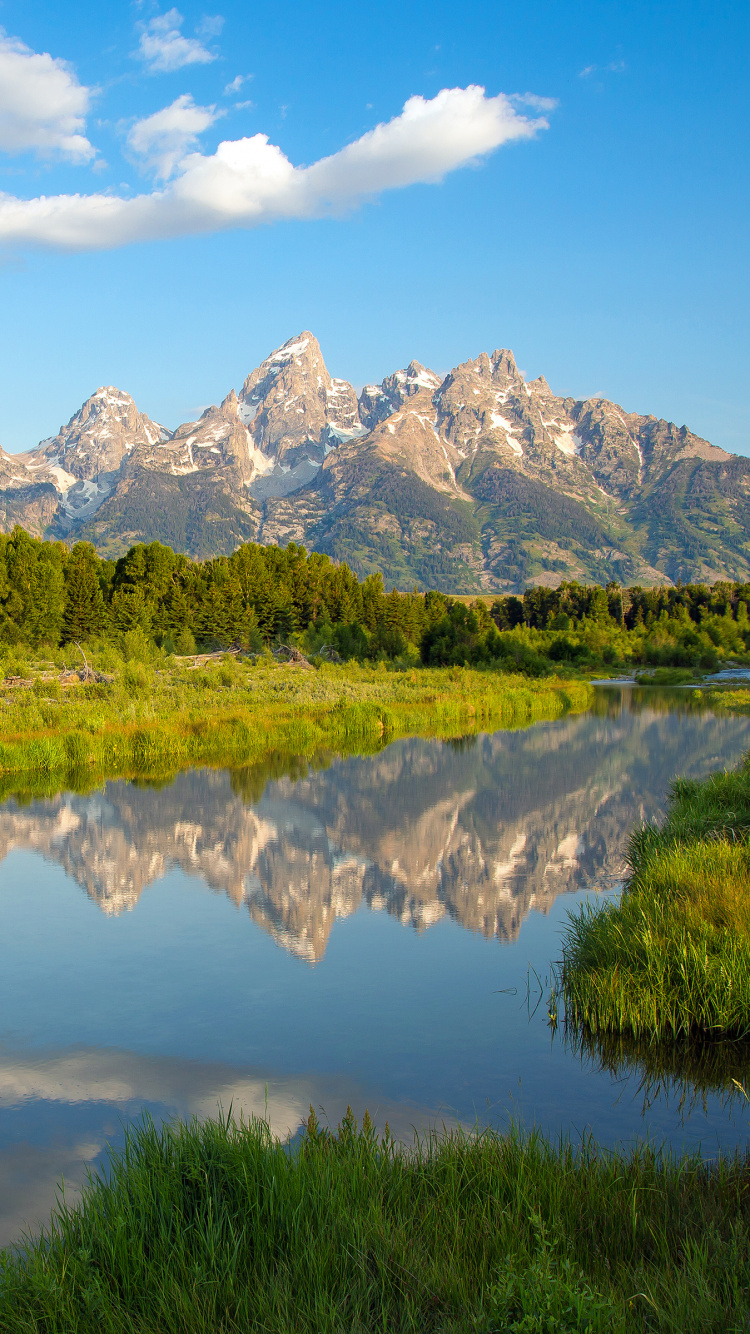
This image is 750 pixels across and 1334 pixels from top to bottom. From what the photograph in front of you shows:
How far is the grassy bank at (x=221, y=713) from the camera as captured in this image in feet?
86.3

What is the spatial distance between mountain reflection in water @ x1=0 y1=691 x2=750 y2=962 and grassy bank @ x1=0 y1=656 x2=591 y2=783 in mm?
3264

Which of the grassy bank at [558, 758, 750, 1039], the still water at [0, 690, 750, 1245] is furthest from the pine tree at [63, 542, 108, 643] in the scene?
the grassy bank at [558, 758, 750, 1039]

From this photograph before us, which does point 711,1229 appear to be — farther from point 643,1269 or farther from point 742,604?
point 742,604

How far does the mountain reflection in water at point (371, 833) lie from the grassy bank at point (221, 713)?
3.26m

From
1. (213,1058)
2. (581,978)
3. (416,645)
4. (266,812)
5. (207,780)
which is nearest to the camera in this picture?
(213,1058)

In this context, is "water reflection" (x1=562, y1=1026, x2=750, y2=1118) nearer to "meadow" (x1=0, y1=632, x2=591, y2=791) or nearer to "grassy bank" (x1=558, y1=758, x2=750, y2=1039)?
"grassy bank" (x1=558, y1=758, x2=750, y2=1039)

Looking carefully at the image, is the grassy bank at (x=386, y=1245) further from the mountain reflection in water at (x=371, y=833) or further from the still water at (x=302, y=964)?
the mountain reflection in water at (x=371, y=833)

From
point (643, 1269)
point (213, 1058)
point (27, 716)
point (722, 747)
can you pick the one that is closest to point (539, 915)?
point (213, 1058)

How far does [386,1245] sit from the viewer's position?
14.3 feet

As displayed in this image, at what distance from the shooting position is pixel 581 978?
9070mm

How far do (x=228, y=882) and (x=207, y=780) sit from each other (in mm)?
9408

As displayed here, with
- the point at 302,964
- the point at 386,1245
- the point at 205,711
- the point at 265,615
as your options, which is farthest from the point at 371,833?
the point at 265,615

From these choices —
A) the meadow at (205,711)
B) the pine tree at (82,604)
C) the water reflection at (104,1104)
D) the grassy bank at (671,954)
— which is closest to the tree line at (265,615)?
the pine tree at (82,604)

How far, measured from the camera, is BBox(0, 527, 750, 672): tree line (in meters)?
52.3
